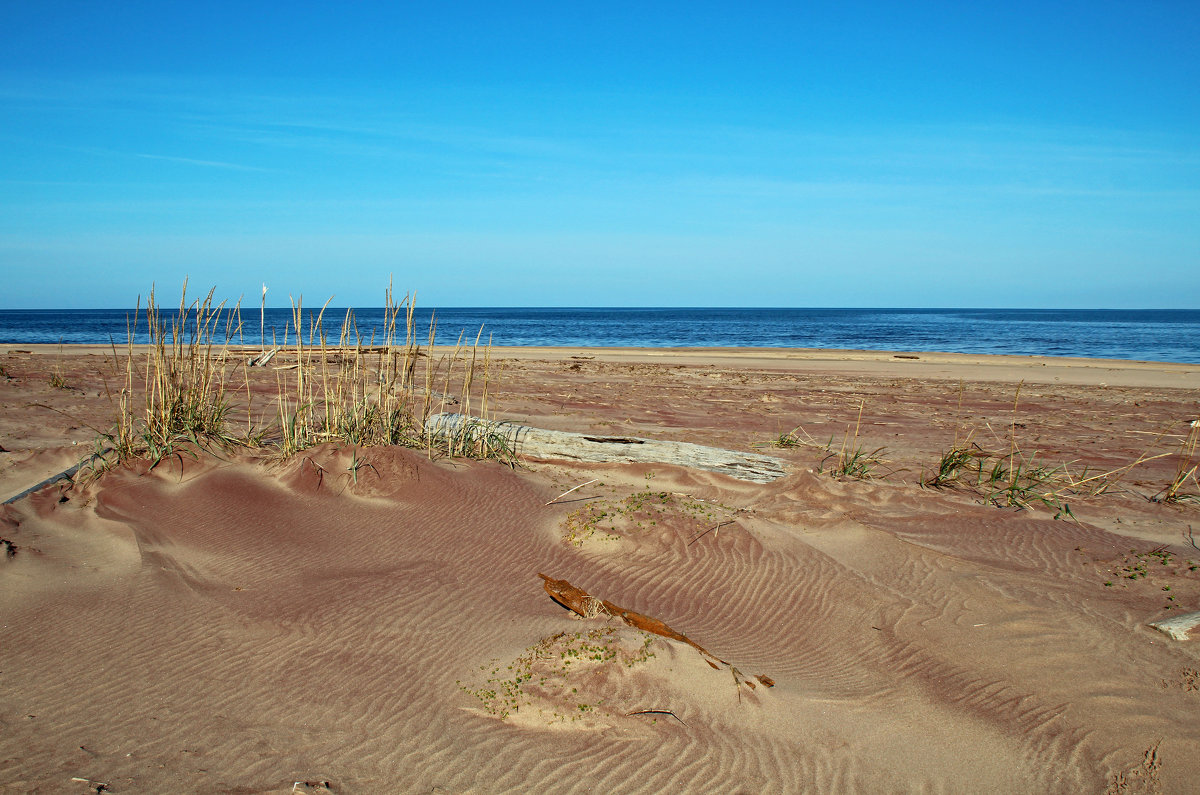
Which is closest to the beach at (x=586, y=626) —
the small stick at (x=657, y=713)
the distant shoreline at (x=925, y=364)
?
the small stick at (x=657, y=713)

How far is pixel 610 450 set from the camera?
6641mm

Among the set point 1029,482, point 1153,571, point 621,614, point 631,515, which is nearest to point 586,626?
point 621,614

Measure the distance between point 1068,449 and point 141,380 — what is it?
42.4 feet

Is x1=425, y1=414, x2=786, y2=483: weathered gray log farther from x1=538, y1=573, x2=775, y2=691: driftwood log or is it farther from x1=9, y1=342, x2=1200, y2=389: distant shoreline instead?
x1=9, y1=342, x2=1200, y2=389: distant shoreline

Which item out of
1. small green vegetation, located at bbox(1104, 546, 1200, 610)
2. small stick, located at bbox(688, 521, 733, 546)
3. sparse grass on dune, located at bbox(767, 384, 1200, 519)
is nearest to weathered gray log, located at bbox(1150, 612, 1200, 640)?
small green vegetation, located at bbox(1104, 546, 1200, 610)

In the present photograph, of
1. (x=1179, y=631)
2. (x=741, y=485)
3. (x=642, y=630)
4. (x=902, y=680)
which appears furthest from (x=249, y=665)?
(x=1179, y=631)

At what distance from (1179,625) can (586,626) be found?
3.04 meters

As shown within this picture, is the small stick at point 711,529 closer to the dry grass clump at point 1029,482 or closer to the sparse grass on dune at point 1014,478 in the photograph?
the sparse grass on dune at point 1014,478

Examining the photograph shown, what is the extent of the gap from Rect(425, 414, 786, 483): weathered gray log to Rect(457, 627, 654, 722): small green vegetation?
310 cm

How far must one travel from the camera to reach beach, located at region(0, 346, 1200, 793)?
272 centimetres

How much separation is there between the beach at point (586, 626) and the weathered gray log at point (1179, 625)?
0.04 meters

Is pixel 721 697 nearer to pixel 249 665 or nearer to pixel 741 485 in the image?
pixel 249 665

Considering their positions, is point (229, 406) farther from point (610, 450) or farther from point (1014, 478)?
point (1014, 478)

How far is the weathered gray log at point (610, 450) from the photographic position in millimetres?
6371
